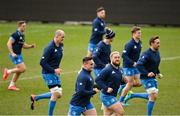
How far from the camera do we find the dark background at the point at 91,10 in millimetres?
42594

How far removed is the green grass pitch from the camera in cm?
2003

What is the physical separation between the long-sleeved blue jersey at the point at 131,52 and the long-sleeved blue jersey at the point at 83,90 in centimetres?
440

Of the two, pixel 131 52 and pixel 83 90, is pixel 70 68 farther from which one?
pixel 83 90

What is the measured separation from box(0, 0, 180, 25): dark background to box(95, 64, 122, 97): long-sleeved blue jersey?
26.3 m

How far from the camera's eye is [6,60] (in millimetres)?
30359

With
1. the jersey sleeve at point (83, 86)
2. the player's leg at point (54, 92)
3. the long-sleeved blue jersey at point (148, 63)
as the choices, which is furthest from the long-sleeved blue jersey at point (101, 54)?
the jersey sleeve at point (83, 86)

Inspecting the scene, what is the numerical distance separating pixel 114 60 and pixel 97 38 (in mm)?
9857

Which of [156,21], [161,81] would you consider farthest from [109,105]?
[156,21]

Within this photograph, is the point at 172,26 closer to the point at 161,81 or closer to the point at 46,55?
the point at 161,81

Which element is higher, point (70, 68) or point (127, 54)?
point (127, 54)

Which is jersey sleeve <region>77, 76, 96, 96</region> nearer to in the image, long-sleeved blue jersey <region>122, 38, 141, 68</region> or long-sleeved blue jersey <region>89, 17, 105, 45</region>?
long-sleeved blue jersey <region>122, 38, 141, 68</region>

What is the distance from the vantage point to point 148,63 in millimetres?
18625

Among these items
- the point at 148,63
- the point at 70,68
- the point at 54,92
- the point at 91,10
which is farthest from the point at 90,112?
the point at 91,10

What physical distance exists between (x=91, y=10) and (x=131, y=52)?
924 inches
